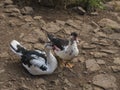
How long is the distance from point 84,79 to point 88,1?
2320mm

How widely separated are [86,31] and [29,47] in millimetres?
1274

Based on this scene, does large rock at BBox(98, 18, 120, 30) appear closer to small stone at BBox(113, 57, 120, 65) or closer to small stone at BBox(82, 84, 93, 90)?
small stone at BBox(113, 57, 120, 65)

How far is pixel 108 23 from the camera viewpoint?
23.5 ft

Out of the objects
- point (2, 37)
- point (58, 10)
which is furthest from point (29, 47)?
point (58, 10)

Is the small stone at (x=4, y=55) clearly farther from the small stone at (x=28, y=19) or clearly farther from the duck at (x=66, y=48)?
the small stone at (x=28, y=19)

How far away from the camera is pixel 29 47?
6.19 meters

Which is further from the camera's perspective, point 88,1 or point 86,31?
point 88,1

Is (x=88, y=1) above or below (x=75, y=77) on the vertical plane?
above

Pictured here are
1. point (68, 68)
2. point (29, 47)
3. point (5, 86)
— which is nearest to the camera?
point (5, 86)

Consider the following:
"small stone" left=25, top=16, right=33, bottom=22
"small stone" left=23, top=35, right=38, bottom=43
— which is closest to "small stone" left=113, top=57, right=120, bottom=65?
"small stone" left=23, top=35, right=38, bottom=43

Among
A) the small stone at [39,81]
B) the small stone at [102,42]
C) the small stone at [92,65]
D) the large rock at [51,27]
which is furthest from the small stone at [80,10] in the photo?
the small stone at [39,81]

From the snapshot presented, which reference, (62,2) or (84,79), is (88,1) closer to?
(62,2)

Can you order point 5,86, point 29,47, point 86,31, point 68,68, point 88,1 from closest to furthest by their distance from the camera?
point 5,86
point 68,68
point 29,47
point 86,31
point 88,1

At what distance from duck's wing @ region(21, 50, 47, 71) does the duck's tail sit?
0.33ft
